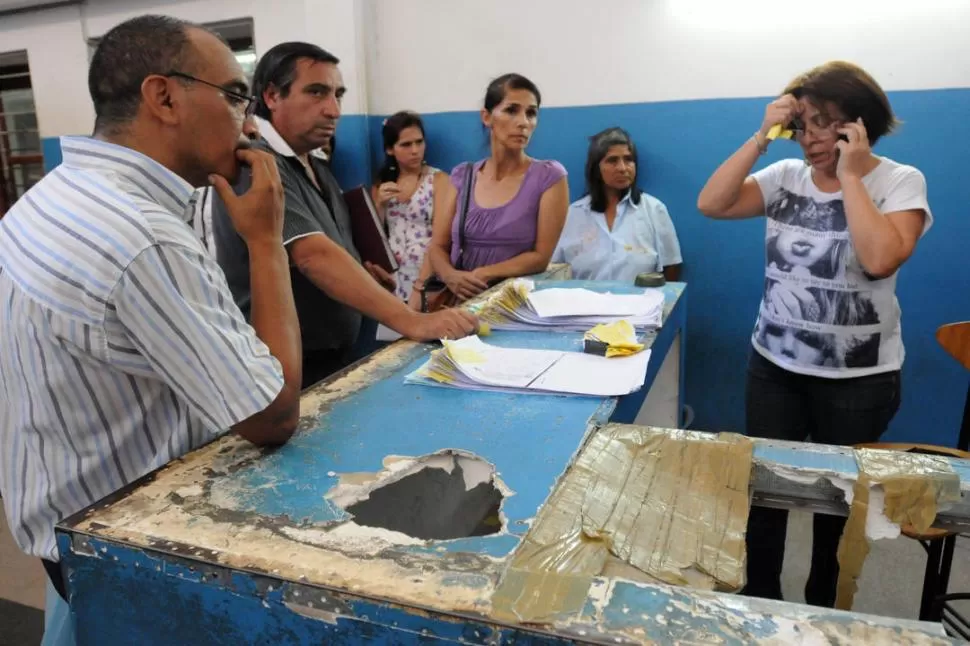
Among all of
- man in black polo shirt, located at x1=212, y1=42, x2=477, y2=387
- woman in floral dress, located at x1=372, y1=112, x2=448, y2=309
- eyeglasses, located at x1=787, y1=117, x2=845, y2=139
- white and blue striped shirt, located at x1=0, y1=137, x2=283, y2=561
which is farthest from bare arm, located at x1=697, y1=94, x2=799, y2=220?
woman in floral dress, located at x1=372, y1=112, x2=448, y2=309

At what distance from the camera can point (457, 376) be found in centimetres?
121

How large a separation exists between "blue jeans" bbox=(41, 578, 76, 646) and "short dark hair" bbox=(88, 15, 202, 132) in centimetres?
73

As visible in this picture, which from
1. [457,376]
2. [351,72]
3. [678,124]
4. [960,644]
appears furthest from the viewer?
[351,72]

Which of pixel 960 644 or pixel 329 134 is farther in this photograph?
pixel 329 134

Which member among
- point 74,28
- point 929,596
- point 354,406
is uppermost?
point 74,28

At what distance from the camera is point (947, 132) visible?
275 cm

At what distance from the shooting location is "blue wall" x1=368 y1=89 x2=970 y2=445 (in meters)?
2.79

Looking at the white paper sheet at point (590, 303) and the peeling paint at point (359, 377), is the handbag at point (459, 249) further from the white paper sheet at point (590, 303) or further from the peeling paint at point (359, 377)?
the peeling paint at point (359, 377)

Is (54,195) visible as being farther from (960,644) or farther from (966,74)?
(966,74)

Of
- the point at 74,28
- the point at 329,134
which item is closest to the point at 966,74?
the point at 329,134

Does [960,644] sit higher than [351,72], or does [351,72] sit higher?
[351,72]

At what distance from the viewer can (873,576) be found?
227 cm

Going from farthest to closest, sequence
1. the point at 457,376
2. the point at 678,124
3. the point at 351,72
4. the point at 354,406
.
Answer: the point at 351,72 < the point at 678,124 < the point at 457,376 < the point at 354,406

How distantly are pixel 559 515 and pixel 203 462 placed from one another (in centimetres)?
49
